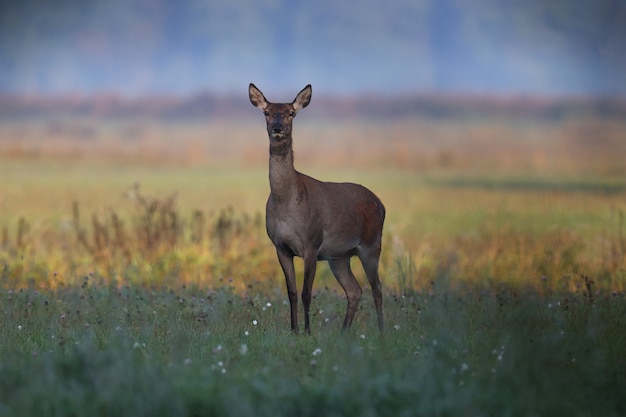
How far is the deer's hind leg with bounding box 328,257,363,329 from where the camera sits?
39.5 ft

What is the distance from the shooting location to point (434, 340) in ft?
30.8

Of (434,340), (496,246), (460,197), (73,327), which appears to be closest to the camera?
(434,340)

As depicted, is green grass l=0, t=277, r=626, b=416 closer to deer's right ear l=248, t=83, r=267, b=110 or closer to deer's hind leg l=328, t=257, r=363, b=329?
deer's hind leg l=328, t=257, r=363, b=329

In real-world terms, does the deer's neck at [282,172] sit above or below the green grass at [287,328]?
above

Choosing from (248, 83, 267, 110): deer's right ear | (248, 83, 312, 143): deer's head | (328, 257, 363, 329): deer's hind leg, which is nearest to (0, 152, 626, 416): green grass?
(328, 257, 363, 329): deer's hind leg

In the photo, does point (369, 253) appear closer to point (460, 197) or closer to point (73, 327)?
point (73, 327)

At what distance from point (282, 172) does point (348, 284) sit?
1.58 metres

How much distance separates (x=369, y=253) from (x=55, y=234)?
10458 mm

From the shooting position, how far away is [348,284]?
40.5ft

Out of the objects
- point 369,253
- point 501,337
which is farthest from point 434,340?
point 369,253

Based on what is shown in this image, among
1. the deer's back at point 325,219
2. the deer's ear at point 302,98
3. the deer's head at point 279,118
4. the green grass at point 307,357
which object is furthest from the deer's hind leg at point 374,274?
the deer's ear at point 302,98

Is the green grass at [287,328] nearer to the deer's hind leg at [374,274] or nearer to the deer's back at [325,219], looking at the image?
the deer's hind leg at [374,274]

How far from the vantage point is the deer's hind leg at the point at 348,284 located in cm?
1203

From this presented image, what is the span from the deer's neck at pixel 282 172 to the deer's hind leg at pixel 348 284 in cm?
132
